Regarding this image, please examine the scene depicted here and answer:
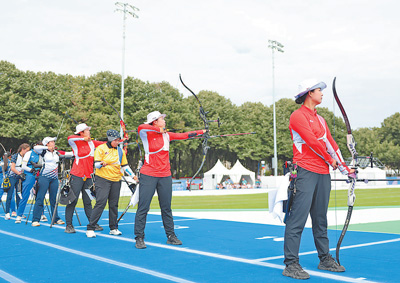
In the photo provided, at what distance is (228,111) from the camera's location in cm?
5806

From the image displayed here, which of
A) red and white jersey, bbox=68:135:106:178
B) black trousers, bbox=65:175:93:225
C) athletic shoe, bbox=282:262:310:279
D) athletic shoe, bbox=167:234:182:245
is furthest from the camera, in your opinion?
red and white jersey, bbox=68:135:106:178

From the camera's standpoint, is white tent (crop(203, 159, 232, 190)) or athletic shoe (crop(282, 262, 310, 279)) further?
white tent (crop(203, 159, 232, 190))

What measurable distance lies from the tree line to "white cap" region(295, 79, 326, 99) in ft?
77.3

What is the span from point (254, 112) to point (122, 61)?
29665mm

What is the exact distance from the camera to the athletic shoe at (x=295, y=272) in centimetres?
448

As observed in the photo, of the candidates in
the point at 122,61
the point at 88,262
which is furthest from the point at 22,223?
the point at 122,61

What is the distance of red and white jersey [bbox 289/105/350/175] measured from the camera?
186 inches

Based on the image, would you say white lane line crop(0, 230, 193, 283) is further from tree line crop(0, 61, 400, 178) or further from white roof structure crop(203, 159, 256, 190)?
white roof structure crop(203, 159, 256, 190)

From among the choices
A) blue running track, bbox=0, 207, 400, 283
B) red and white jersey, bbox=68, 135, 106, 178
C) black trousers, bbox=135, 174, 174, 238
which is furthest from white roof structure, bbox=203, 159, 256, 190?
black trousers, bbox=135, 174, 174, 238

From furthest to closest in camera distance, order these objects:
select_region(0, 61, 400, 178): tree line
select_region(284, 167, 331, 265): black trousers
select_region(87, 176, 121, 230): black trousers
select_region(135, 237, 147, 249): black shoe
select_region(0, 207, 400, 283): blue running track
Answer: select_region(0, 61, 400, 178): tree line, select_region(87, 176, 121, 230): black trousers, select_region(135, 237, 147, 249): black shoe, select_region(284, 167, 331, 265): black trousers, select_region(0, 207, 400, 283): blue running track

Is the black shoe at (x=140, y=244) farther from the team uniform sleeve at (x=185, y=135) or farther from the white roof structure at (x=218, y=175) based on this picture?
the white roof structure at (x=218, y=175)

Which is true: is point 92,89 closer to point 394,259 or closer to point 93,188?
point 93,188

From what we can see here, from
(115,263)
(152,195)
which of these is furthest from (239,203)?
(115,263)

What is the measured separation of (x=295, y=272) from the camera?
4.52m
